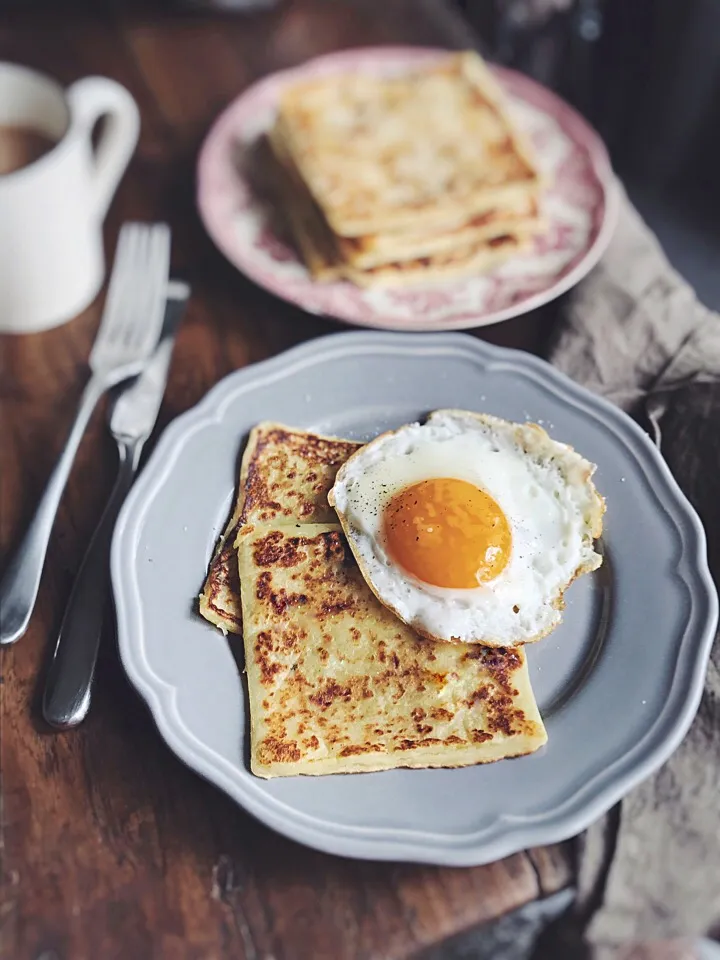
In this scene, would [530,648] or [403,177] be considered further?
[403,177]

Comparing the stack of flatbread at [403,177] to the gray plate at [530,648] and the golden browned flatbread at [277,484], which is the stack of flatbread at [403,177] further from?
the golden browned flatbread at [277,484]

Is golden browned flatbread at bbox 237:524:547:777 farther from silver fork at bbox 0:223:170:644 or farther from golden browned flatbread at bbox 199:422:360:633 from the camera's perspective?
silver fork at bbox 0:223:170:644

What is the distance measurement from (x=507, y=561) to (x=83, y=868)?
2.30ft

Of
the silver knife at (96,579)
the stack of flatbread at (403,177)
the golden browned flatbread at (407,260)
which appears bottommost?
the silver knife at (96,579)

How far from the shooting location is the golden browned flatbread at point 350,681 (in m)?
1.19

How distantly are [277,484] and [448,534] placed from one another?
30 cm

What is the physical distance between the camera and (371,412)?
5.19 feet

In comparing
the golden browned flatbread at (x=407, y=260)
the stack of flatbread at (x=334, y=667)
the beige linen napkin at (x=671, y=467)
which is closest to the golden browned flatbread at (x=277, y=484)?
the stack of flatbread at (x=334, y=667)

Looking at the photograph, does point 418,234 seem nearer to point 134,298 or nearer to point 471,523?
point 134,298

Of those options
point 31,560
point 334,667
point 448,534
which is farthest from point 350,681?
point 31,560

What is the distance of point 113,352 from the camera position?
168cm

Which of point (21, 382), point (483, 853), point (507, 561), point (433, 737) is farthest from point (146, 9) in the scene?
point (483, 853)

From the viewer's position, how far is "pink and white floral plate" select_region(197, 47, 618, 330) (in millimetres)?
1722

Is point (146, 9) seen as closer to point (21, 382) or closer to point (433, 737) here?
point (21, 382)
